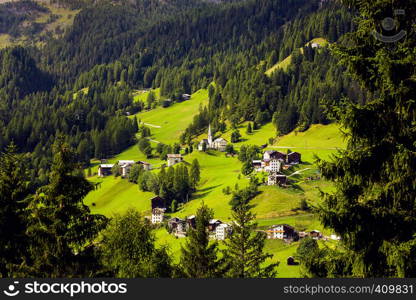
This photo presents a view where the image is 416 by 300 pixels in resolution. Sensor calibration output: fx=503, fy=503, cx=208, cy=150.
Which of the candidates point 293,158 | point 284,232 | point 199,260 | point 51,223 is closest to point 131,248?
point 199,260

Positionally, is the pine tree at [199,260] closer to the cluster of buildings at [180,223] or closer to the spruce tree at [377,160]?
the spruce tree at [377,160]

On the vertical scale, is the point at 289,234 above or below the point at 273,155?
below

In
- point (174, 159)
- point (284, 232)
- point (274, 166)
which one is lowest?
point (174, 159)

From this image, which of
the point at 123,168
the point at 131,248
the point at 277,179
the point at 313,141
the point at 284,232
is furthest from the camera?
the point at 313,141

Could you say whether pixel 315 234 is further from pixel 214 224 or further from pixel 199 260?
pixel 199 260

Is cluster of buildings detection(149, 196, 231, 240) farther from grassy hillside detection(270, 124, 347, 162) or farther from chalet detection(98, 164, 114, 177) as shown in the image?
grassy hillside detection(270, 124, 347, 162)

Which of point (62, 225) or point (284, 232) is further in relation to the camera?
point (284, 232)
